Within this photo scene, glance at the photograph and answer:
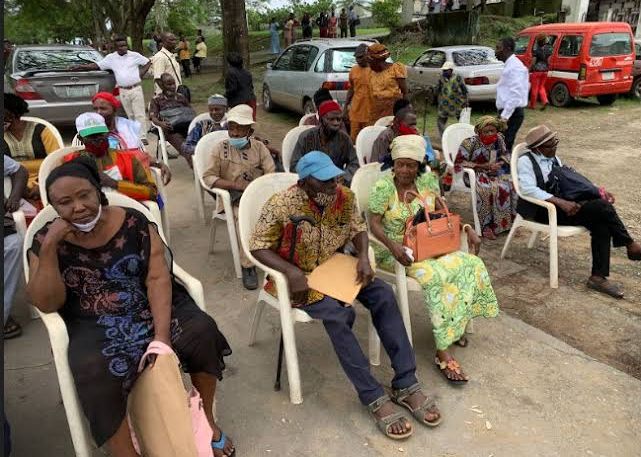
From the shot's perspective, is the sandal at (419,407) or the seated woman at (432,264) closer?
the sandal at (419,407)

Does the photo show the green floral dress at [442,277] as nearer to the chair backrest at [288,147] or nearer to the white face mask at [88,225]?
the white face mask at [88,225]

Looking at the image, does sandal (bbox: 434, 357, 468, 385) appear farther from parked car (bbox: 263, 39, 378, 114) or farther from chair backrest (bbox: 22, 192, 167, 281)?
parked car (bbox: 263, 39, 378, 114)

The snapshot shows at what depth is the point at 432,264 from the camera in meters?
3.14

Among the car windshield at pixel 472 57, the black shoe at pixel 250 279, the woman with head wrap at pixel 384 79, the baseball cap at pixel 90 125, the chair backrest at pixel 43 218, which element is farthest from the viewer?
the car windshield at pixel 472 57

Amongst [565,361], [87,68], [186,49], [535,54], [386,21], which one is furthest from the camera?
[386,21]

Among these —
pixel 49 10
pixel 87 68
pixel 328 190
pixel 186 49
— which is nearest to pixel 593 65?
pixel 87 68

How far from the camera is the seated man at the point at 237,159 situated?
427 cm

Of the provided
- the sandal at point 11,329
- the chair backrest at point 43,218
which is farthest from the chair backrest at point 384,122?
the sandal at point 11,329

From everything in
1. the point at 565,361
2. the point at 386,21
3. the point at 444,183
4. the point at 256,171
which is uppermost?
the point at 386,21

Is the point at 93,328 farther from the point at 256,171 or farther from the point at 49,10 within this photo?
the point at 49,10

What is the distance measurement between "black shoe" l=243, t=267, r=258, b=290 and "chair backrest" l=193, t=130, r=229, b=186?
997 millimetres

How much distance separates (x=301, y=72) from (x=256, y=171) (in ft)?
19.6

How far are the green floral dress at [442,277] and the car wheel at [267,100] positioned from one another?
857cm

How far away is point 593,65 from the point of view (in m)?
11.1
